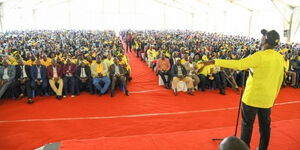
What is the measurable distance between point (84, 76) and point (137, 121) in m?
2.56

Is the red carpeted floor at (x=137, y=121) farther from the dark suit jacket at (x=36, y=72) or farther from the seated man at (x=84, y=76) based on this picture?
the dark suit jacket at (x=36, y=72)

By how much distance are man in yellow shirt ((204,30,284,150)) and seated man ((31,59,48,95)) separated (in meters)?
5.08

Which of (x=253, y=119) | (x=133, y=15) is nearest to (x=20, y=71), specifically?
(x=253, y=119)

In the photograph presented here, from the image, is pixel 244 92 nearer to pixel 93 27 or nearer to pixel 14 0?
pixel 14 0

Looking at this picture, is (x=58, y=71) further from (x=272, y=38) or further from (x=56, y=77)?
(x=272, y=38)

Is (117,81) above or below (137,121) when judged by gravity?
above

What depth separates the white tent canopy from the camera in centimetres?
2156

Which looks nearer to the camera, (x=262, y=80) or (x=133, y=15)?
(x=262, y=80)

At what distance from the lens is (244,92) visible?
240cm

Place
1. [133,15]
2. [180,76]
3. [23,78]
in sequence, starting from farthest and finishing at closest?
[133,15]
[180,76]
[23,78]

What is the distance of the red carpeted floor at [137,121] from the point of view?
9.87ft

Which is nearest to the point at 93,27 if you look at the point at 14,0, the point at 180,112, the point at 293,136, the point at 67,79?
the point at 14,0

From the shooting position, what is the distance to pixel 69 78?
6188 mm

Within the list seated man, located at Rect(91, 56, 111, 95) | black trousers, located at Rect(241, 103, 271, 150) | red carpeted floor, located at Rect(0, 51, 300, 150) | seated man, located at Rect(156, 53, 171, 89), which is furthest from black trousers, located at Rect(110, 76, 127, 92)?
black trousers, located at Rect(241, 103, 271, 150)
